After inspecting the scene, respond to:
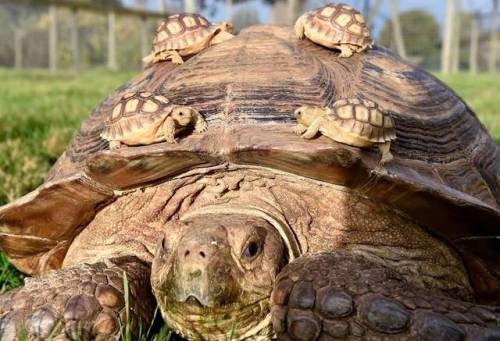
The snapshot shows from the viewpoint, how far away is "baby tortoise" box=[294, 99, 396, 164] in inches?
65.8

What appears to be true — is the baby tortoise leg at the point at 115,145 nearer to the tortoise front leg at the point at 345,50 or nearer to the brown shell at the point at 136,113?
the brown shell at the point at 136,113

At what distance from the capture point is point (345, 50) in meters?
2.25

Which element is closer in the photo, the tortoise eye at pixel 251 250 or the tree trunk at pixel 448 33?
the tortoise eye at pixel 251 250

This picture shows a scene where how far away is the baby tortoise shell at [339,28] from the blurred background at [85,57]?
800 millimetres

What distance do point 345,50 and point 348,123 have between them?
655 mm

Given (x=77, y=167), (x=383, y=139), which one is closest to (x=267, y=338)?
(x=383, y=139)

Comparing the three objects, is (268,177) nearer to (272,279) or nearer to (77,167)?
(272,279)

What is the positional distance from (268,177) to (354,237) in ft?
0.97

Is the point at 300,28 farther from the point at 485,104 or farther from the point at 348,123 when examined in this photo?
the point at 485,104

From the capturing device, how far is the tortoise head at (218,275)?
1.47 meters

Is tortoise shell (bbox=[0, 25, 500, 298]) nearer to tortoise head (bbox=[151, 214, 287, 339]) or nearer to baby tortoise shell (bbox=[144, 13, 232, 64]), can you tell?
baby tortoise shell (bbox=[144, 13, 232, 64])

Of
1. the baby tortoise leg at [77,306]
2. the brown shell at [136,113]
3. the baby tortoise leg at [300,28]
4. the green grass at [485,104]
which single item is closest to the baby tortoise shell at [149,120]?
the brown shell at [136,113]

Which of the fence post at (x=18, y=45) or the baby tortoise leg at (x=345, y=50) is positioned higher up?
the baby tortoise leg at (x=345, y=50)

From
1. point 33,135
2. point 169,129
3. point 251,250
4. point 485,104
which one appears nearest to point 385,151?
point 251,250
